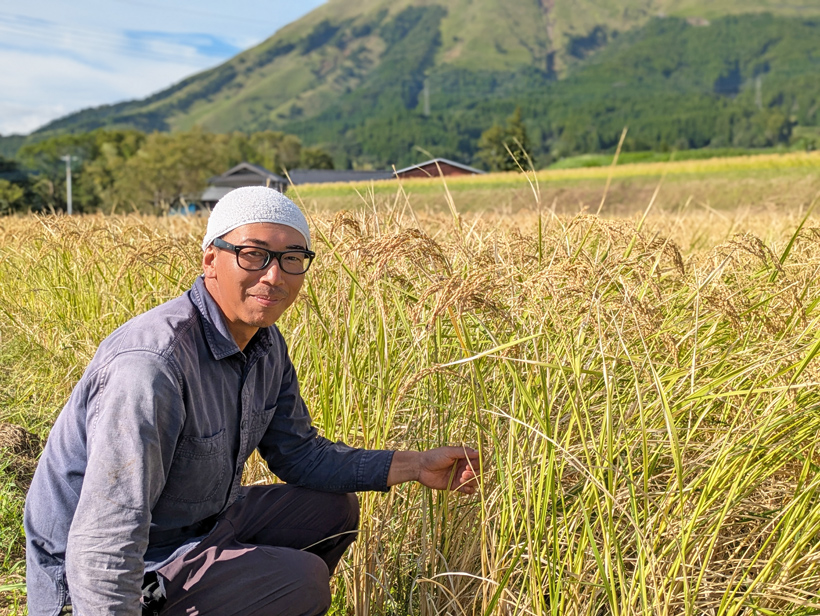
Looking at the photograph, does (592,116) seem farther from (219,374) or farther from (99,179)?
(219,374)

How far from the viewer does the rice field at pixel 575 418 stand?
5.24 ft

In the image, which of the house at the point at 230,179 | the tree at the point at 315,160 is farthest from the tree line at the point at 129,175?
the tree at the point at 315,160

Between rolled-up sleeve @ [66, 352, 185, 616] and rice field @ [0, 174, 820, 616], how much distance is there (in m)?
0.58

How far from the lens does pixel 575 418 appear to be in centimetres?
170

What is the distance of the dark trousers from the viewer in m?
1.82

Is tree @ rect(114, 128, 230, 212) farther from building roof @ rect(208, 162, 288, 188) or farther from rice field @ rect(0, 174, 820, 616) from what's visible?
rice field @ rect(0, 174, 820, 616)

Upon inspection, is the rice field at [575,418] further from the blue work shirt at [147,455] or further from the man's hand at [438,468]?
the blue work shirt at [147,455]

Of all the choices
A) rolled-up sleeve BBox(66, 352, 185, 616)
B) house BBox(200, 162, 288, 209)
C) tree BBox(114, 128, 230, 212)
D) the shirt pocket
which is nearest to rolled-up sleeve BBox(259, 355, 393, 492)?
the shirt pocket

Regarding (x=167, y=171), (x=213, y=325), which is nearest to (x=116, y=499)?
(x=213, y=325)

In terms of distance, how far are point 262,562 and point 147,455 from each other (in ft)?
1.73

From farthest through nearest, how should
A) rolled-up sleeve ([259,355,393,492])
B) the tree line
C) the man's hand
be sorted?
the tree line, rolled-up sleeve ([259,355,393,492]), the man's hand

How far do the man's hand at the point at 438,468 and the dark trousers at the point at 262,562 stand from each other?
0.27 meters

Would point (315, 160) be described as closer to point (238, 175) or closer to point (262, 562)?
point (238, 175)

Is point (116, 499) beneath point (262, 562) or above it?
above
